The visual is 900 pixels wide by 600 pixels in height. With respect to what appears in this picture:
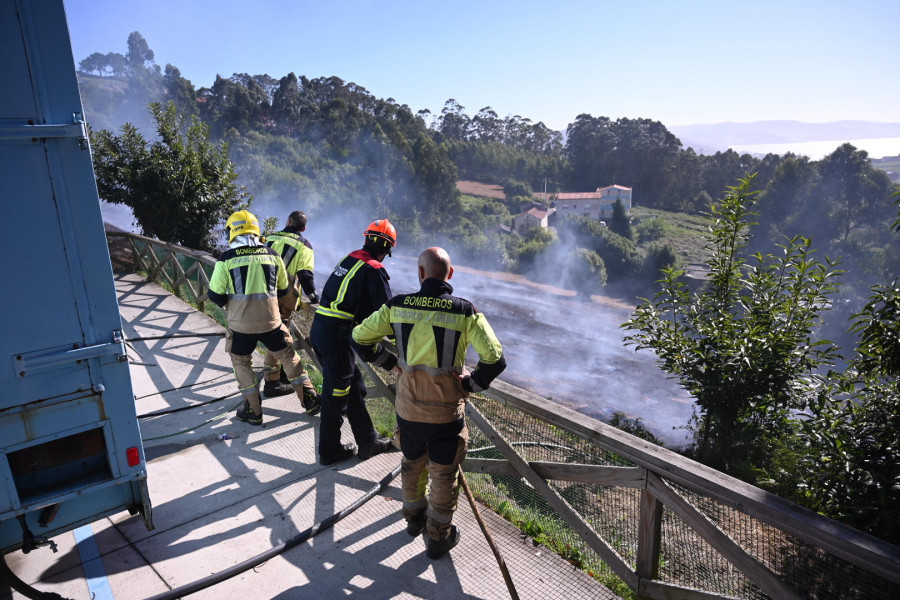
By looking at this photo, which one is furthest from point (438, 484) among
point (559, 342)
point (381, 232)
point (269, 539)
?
point (559, 342)

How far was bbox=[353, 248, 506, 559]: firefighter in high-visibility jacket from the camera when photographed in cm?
301

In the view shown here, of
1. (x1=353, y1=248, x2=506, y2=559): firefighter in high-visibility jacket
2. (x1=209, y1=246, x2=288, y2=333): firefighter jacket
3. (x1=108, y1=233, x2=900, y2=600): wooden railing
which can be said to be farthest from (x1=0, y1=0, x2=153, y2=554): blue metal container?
(x1=108, y1=233, x2=900, y2=600): wooden railing

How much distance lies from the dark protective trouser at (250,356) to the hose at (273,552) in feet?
5.27

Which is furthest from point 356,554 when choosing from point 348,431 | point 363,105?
point 363,105

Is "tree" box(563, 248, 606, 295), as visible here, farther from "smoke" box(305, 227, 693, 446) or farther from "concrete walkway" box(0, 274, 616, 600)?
"concrete walkway" box(0, 274, 616, 600)

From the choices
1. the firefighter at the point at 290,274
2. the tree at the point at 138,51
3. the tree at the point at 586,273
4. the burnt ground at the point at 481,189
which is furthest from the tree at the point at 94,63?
the firefighter at the point at 290,274

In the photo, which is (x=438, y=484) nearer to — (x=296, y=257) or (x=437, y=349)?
(x=437, y=349)

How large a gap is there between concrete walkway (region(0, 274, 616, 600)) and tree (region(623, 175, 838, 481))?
2796mm

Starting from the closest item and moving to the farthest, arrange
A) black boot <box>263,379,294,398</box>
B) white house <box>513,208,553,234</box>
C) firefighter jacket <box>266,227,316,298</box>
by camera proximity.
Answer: black boot <box>263,379,294,398</box>
firefighter jacket <box>266,227,316,298</box>
white house <box>513,208,553,234</box>

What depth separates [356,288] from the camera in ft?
13.2

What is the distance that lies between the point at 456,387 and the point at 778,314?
12.3 ft

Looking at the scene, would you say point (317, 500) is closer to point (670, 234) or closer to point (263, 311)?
point (263, 311)

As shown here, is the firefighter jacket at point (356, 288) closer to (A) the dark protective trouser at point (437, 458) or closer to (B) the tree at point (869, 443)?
(A) the dark protective trouser at point (437, 458)

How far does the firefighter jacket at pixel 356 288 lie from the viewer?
158 inches
